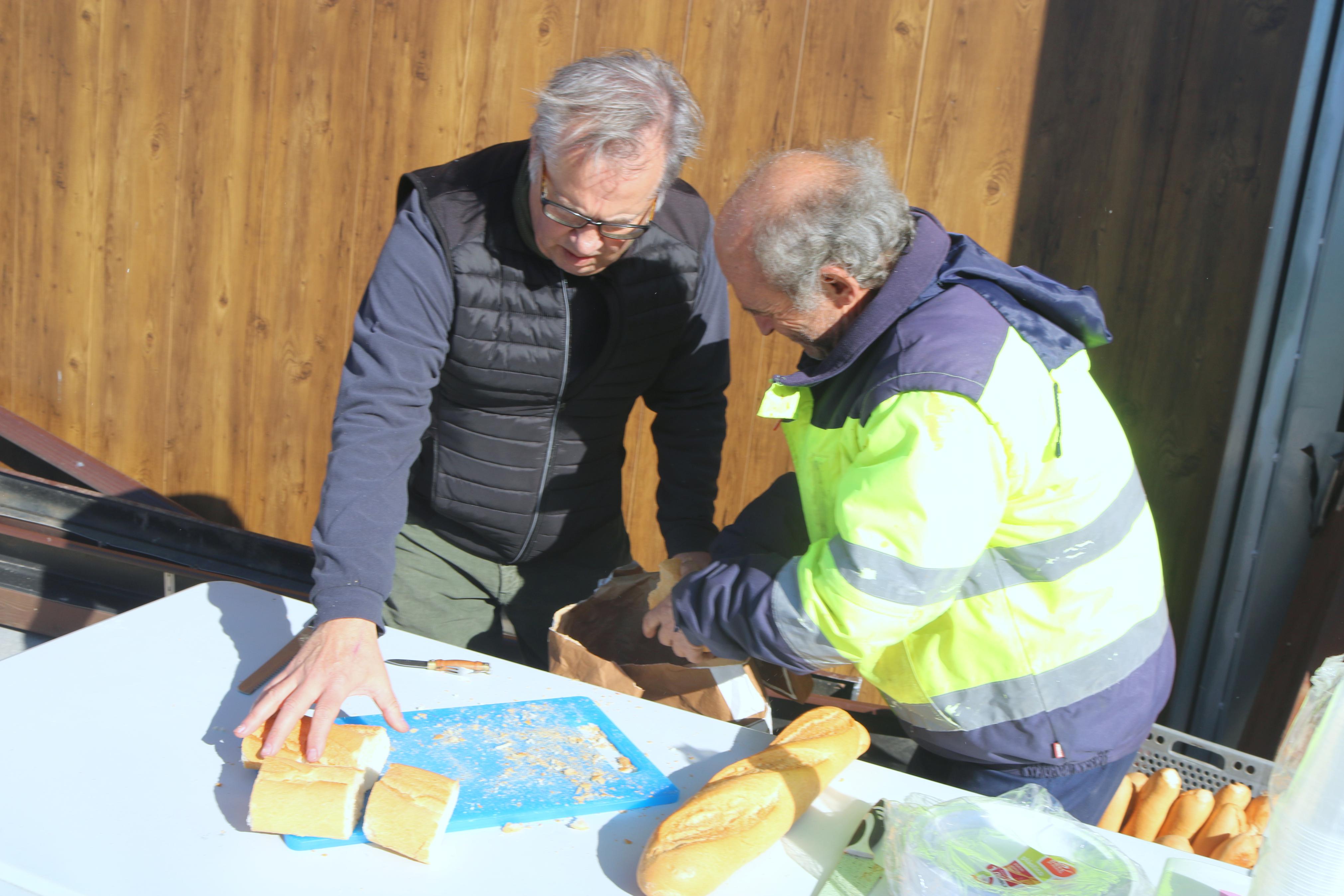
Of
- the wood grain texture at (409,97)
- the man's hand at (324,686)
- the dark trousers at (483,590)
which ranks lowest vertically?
the dark trousers at (483,590)

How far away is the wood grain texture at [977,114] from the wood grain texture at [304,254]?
6.82 ft

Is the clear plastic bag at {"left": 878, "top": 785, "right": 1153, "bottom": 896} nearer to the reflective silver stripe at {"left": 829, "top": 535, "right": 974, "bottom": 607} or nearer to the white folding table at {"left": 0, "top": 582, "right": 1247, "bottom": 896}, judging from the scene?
the white folding table at {"left": 0, "top": 582, "right": 1247, "bottom": 896}

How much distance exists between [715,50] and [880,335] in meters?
2.03

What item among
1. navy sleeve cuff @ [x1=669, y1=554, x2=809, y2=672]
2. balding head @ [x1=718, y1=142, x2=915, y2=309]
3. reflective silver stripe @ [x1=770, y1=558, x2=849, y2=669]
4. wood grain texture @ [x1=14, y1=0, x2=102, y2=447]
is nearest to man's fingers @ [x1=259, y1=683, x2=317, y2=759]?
navy sleeve cuff @ [x1=669, y1=554, x2=809, y2=672]

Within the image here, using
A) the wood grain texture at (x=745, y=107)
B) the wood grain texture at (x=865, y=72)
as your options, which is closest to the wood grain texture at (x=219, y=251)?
the wood grain texture at (x=745, y=107)

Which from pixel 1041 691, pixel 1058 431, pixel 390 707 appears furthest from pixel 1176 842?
pixel 390 707

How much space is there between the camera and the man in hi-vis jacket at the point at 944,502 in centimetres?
116

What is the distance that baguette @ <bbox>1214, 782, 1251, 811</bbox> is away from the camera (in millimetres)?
1846

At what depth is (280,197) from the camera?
145 inches

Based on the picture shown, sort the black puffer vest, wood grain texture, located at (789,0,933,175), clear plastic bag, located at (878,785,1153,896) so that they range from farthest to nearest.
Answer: wood grain texture, located at (789,0,933,175)
the black puffer vest
clear plastic bag, located at (878,785,1153,896)

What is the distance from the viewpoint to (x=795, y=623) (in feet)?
4.09

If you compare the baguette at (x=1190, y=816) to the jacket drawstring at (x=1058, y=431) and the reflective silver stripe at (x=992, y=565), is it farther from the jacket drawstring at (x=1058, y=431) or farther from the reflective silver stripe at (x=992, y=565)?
the jacket drawstring at (x=1058, y=431)

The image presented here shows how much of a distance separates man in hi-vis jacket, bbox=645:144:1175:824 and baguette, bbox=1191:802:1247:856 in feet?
1.50

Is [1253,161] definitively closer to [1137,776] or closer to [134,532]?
[1137,776]
